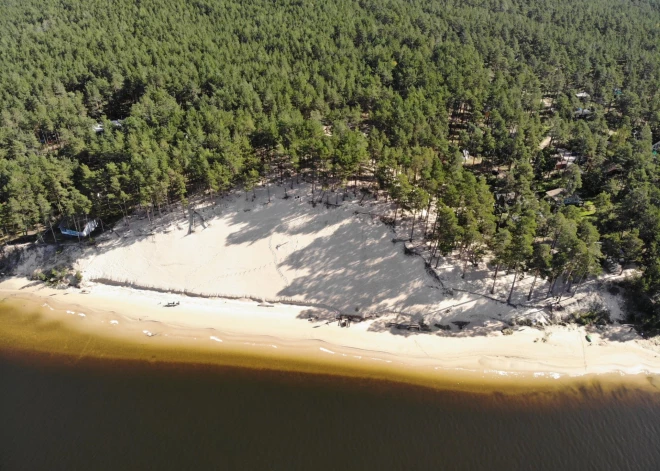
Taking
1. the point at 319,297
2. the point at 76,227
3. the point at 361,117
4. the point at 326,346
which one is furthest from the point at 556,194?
the point at 76,227

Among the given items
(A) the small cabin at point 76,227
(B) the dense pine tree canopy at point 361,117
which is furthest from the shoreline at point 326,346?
(A) the small cabin at point 76,227

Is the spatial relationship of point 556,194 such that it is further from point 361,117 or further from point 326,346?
point 326,346

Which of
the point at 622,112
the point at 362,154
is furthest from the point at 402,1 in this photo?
the point at 362,154

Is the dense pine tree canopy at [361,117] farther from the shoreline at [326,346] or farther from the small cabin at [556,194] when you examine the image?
the shoreline at [326,346]

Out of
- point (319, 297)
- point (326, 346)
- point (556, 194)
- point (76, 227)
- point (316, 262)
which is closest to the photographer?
point (326, 346)

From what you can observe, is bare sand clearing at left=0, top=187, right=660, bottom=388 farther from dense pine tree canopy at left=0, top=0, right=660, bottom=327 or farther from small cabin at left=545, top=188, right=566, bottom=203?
small cabin at left=545, top=188, right=566, bottom=203
